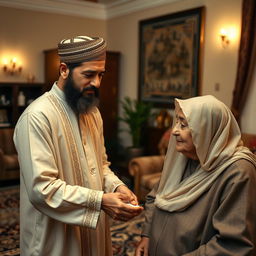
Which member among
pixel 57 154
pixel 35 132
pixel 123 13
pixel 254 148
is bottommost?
pixel 254 148

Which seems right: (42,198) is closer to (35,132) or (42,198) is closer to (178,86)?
(35,132)

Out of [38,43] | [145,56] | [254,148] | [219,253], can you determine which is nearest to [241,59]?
[254,148]

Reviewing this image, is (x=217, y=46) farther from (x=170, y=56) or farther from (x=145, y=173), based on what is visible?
(x=145, y=173)

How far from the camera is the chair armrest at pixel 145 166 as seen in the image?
179 inches

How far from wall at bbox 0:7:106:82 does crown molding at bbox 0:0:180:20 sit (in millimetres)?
93

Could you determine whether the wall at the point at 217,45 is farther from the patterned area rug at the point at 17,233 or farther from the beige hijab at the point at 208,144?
the beige hijab at the point at 208,144

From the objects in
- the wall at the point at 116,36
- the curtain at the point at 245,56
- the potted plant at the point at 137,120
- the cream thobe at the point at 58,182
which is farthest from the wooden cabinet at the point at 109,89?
the cream thobe at the point at 58,182

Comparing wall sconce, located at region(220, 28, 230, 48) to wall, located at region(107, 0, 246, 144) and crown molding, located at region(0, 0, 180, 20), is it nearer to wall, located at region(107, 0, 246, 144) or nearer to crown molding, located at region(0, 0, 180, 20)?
wall, located at region(107, 0, 246, 144)

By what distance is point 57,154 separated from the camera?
1.45 metres

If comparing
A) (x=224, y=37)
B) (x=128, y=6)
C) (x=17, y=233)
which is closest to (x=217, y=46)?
(x=224, y=37)

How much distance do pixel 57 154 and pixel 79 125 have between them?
0.23 metres

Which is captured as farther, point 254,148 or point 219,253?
point 254,148

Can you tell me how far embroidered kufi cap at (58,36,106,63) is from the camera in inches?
57.9

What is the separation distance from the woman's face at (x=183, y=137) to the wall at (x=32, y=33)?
528cm
